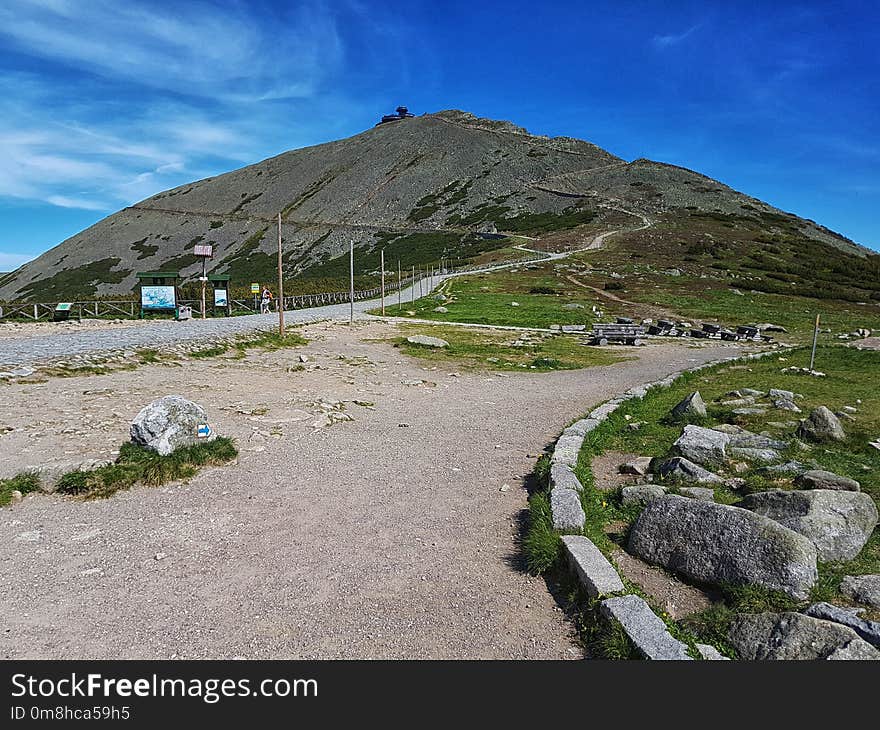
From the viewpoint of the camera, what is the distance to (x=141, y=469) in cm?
765

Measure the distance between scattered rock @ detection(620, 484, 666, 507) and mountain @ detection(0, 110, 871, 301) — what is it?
82.7 meters

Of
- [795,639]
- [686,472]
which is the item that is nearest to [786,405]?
[686,472]

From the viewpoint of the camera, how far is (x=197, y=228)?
513 ft

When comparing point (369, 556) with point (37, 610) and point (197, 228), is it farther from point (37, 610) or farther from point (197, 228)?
point (197, 228)

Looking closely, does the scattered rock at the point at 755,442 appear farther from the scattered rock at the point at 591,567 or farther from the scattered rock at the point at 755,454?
the scattered rock at the point at 591,567

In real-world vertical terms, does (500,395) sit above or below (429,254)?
below

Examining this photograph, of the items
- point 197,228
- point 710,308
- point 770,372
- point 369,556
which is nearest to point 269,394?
point 369,556

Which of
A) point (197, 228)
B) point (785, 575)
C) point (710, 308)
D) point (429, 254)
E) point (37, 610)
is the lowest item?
point (37, 610)

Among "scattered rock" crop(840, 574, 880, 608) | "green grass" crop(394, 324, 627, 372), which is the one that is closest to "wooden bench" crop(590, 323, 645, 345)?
"green grass" crop(394, 324, 627, 372)

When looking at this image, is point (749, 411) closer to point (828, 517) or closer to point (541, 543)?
point (828, 517)

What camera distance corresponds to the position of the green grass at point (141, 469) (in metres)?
7.16

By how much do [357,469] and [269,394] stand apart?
5748 mm

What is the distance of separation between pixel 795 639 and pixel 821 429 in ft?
20.9

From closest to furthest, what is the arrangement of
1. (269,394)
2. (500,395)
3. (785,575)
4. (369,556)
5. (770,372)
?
(785,575), (369,556), (269,394), (500,395), (770,372)
